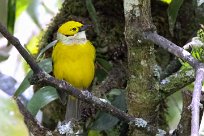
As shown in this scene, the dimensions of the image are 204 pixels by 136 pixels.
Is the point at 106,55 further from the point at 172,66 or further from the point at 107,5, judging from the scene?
the point at 172,66

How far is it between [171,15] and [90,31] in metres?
0.64

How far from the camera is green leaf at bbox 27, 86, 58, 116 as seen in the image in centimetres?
138

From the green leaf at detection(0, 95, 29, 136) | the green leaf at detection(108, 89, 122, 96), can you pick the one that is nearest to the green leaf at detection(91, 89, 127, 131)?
the green leaf at detection(108, 89, 122, 96)

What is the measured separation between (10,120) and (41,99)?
1.14 metres

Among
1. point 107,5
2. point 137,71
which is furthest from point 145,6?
point 107,5

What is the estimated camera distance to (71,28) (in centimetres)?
183

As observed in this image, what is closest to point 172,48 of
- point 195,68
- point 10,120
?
point 195,68

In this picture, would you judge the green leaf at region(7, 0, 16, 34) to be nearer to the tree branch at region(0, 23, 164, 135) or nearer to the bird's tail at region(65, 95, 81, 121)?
the bird's tail at region(65, 95, 81, 121)

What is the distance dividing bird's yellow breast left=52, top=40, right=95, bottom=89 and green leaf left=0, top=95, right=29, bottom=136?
1352 millimetres

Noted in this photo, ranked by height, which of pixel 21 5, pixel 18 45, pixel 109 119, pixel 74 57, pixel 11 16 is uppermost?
pixel 21 5

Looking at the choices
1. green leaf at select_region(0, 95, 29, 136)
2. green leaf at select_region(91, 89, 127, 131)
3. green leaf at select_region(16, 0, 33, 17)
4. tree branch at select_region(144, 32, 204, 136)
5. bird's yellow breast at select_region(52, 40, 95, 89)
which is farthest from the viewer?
green leaf at select_region(16, 0, 33, 17)

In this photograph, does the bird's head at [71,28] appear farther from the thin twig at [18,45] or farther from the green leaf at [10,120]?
the green leaf at [10,120]

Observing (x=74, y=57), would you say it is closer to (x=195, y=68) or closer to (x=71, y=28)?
(x=71, y=28)

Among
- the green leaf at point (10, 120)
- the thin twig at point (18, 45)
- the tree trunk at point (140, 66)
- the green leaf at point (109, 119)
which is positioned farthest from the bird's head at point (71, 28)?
the green leaf at point (10, 120)
